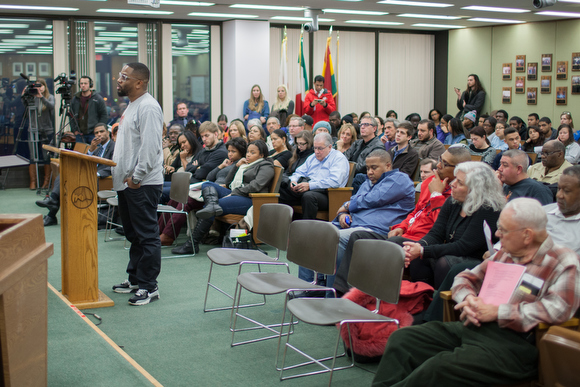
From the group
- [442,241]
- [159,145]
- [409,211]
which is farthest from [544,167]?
[159,145]

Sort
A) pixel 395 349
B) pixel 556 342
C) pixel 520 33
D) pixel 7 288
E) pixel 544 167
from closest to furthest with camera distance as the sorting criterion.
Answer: pixel 7 288, pixel 556 342, pixel 395 349, pixel 544 167, pixel 520 33

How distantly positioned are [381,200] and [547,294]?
1.97 m

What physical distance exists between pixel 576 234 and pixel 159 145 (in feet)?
8.38

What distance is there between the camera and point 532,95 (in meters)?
12.1

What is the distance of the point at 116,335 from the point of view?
3.59 metres

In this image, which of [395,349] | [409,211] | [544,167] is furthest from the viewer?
[544,167]

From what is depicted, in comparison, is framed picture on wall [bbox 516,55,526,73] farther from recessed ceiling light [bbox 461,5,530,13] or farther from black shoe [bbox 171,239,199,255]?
black shoe [bbox 171,239,199,255]

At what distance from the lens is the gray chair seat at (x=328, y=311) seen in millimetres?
2754

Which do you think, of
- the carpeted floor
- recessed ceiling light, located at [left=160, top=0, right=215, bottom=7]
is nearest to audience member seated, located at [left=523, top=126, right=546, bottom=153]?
recessed ceiling light, located at [left=160, top=0, right=215, bottom=7]

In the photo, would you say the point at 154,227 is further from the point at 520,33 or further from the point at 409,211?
the point at 520,33

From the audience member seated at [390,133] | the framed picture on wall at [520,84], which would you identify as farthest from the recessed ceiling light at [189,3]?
the framed picture on wall at [520,84]

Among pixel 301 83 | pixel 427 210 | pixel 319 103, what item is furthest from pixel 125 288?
pixel 301 83

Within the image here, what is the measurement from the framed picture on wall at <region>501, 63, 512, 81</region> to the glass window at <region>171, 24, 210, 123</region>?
612 cm

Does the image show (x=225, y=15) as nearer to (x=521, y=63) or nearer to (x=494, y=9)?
(x=494, y=9)
